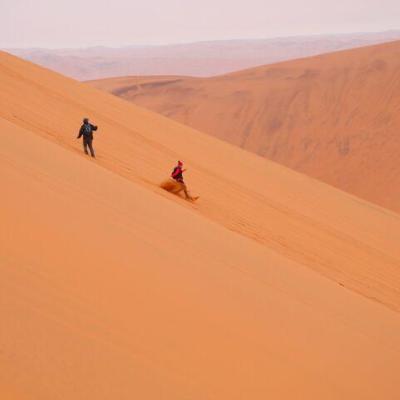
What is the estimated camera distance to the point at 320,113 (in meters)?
30.1

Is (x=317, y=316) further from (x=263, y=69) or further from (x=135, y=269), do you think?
(x=263, y=69)

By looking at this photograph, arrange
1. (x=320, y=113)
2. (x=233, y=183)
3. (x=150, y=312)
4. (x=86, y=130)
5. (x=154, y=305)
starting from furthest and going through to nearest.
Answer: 1. (x=320, y=113)
2. (x=233, y=183)
3. (x=86, y=130)
4. (x=154, y=305)
5. (x=150, y=312)

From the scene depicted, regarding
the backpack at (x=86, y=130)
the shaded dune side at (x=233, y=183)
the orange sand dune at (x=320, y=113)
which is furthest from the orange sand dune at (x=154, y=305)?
the orange sand dune at (x=320, y=113)

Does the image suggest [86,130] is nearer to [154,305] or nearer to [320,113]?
[154,305]

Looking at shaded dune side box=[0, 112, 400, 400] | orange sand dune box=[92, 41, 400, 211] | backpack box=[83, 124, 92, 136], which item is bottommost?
shaded dune side box=[0, 112, 400, 400]

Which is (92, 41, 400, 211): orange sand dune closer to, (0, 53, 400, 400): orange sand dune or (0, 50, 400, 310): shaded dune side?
(0, 50, 400, 310): shaded dune side

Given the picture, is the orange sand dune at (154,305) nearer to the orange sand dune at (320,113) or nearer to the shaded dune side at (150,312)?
the shaded dune side at (150,312)

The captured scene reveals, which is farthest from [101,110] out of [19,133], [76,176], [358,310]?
[358,310]

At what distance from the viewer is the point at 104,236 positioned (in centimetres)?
399

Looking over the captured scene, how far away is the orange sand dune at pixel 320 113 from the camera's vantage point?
81.8ft

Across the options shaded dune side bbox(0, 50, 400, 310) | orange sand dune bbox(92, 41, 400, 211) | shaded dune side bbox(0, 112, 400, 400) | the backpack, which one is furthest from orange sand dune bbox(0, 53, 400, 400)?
orange sand dune bbox(92, 41, 400, 211)

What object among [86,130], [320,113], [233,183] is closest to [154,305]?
[86,130]

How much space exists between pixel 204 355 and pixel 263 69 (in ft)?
127

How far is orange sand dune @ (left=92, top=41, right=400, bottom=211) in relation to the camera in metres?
24.9
